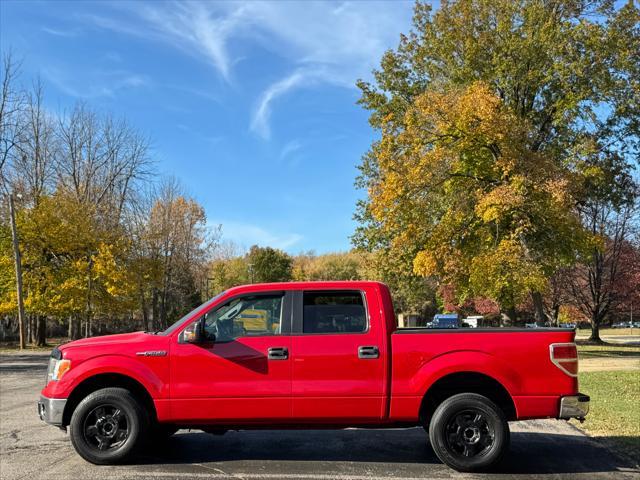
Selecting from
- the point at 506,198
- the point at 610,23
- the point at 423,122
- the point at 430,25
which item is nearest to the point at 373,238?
the point at 423,122

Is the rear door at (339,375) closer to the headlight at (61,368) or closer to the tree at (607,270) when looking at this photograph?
the headlight at (61,368)

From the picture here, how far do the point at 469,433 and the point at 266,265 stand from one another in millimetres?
65889

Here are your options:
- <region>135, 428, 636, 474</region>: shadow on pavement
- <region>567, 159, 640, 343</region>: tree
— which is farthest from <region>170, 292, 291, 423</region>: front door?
<region>567, 159, 640, 343</region>: tree

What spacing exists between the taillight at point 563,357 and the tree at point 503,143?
1489 cm

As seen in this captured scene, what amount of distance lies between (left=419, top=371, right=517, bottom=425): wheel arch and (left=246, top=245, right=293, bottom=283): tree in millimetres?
61537

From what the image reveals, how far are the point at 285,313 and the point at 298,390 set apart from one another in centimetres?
84

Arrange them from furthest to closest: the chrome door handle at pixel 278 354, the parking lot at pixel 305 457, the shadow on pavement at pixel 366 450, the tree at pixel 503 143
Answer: the tree at pixel 503 143 → the shadow on pavement at pixel 366 450 → the chrome door handle at pixel 278 354 → the parking lot at pixel 305 457

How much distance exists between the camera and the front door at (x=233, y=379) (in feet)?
18.9

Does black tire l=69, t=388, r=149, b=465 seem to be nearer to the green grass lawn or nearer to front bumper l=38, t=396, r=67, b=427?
front bumper l=38, t=396, r=67, b=427

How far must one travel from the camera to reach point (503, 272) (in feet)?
70.5

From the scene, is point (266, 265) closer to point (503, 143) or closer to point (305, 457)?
point (503, 143)

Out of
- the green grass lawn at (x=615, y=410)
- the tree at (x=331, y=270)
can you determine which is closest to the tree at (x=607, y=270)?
the green grass lawn at (x=615, y=410)

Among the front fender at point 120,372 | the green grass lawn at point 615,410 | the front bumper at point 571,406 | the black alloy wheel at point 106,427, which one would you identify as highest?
the front fender at point 120,372

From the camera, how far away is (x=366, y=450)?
260 inches
